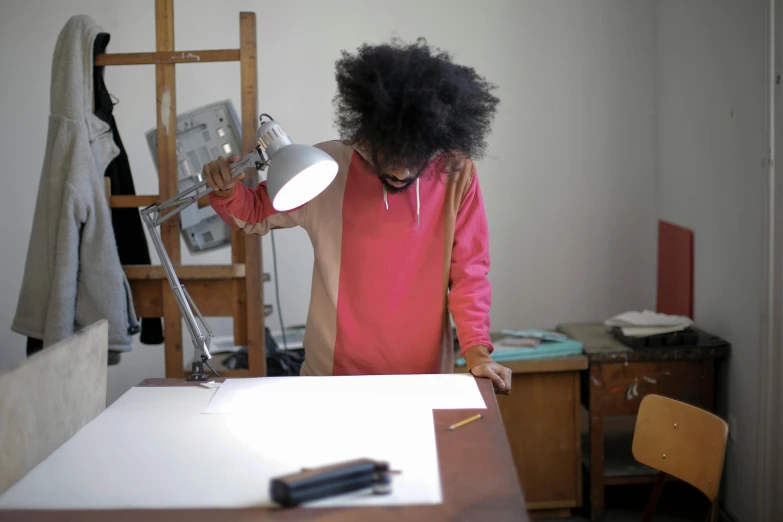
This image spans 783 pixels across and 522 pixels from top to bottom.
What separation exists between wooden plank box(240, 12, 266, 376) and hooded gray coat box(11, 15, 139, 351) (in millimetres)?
373

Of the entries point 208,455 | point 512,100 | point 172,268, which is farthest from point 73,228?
point 512,100

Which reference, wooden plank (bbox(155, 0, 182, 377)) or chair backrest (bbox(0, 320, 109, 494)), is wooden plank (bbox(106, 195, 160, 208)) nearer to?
wooden plank (bbox(155, 0, 182, 377))

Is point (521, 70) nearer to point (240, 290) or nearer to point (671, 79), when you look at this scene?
point (671, 79)

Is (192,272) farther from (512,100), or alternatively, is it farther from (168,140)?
(512,100)

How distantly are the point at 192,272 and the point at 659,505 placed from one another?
1.93 m

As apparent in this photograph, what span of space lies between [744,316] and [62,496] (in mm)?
2221

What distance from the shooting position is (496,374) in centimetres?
177

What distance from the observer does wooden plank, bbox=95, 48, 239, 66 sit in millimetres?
2439

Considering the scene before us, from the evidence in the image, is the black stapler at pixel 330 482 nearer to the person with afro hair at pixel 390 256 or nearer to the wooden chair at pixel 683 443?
the person with afro hair at pixel 390 256

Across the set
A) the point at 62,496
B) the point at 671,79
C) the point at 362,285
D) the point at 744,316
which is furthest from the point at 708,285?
the point at 62,496

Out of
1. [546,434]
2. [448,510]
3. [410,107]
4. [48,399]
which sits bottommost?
[546,434]

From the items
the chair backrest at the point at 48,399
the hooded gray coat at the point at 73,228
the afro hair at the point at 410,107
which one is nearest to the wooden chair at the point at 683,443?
the afro hair at the point at 410,107

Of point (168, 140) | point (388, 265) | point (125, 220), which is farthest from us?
point (125, 220)

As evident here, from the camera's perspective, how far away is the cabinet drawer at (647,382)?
2.81m
